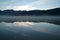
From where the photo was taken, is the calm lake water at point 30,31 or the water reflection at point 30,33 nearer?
the water reflection at point 30,33

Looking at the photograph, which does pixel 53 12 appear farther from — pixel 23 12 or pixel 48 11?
pixel 23 12

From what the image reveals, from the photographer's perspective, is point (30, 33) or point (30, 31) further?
point (30, 31)

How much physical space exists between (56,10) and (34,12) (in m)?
32.4

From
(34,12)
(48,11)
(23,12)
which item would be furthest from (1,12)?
(48,11)

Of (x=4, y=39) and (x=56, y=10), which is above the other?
(x=4, y=39)

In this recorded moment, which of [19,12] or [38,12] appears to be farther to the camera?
[19,12]

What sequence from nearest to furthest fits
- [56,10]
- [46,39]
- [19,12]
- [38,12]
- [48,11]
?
[46,39], [56,10], [48,11], [38,12], [19,12]

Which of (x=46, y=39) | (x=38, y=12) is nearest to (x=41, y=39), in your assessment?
(x=46, y=39)

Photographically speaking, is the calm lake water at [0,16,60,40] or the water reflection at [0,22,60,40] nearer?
the water reflection at [0,22,60,40]

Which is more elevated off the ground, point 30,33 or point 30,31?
point 30,33

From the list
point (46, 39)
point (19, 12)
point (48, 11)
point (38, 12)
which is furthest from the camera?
point (19, 12)

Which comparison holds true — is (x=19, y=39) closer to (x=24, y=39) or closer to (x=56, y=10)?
(x=24, y=39)

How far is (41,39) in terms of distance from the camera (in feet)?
32.6

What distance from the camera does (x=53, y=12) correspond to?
408ft
